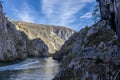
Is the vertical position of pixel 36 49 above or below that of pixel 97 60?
above

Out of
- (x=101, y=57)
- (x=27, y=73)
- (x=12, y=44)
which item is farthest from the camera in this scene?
(x=12, y=44)

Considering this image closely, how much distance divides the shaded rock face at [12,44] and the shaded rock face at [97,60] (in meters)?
59.6

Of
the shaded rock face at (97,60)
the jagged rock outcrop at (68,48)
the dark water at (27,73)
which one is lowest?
the dark water at (27,73)

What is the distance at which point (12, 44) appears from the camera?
10169 centimetres

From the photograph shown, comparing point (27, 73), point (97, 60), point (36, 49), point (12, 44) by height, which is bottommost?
point (27, 73)

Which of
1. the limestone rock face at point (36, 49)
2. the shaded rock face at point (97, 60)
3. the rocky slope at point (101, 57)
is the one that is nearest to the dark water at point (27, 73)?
the shaded rock face at point (97, 60)

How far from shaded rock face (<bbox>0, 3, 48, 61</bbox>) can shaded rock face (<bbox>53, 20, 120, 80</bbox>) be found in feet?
196

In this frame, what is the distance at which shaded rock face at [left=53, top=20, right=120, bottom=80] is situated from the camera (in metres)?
19.0

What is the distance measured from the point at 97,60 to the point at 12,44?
8341 cm

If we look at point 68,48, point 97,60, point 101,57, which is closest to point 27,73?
point 101,57

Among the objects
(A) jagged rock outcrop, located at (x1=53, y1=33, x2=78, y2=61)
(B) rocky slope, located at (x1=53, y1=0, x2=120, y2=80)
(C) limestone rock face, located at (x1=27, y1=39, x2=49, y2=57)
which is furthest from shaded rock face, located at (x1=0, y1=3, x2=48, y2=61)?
(B) rocky slope, located at (x1=53, y1=0, x2=120, y2=80)

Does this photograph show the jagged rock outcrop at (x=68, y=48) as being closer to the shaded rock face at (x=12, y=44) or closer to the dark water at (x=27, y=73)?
the dark water at (x=27, y=73)

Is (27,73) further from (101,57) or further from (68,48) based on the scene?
(68,48)

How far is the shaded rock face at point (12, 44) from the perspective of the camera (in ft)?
296
